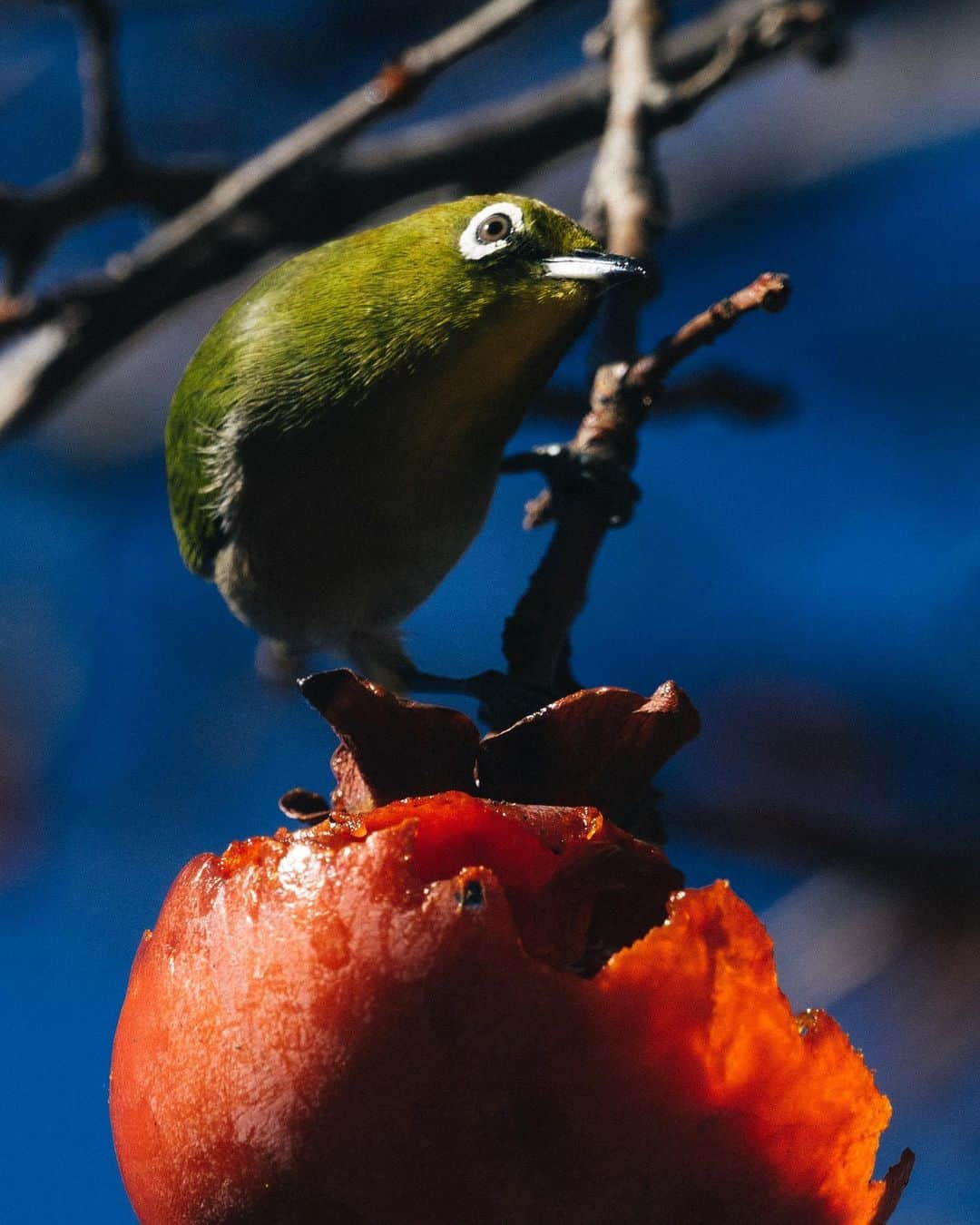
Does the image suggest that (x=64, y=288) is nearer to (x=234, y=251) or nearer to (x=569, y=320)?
(x=234, y=251)

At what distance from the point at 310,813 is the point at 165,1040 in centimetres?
32

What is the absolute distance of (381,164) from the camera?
437cm

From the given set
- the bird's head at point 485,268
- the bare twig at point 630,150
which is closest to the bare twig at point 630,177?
the bare twig at point 630,150

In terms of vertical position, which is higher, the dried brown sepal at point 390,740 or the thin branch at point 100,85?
the thin branch at point 100,85

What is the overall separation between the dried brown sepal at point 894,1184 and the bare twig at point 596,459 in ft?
2.66

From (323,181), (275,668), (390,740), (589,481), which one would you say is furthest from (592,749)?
(323,181)

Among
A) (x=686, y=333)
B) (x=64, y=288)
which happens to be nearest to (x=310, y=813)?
(x=686, y=333)

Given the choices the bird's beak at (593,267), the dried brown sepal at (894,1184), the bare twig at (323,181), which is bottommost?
the dried brown sepal at (894,1184)

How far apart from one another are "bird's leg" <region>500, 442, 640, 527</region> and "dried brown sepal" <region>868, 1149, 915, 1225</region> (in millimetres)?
1147

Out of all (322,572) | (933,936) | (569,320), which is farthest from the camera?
(933,936)

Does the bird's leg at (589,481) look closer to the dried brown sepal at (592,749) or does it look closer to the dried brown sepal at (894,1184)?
the dried brown sepal at (592,749)

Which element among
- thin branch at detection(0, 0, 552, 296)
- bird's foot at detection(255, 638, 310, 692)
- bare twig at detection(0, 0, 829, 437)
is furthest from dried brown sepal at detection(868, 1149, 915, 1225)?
bird's foot at detection(255, 638, 310, 692)

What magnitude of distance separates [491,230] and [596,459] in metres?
0.63

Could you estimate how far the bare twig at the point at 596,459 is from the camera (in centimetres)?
186
